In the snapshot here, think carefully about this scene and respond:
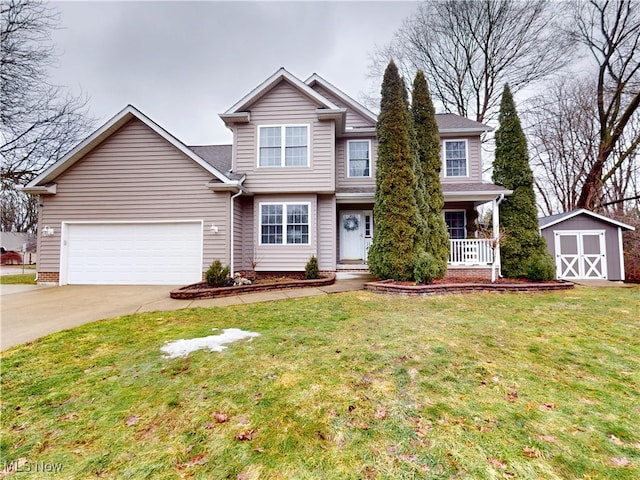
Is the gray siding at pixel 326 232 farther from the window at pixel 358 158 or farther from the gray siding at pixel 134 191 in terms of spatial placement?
the gray siding at pixel 134 191

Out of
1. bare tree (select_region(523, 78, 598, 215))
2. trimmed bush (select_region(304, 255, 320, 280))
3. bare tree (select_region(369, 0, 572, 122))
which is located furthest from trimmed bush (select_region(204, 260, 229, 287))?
bare tree (select_region(523, 78, 598, 215))

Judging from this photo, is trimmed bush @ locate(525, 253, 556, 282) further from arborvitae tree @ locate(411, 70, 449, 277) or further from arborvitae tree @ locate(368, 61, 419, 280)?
arborvitae tree @ locate(368, 61, 419, 280)

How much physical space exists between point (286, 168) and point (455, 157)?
7610mm

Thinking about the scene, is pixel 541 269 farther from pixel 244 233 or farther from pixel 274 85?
pixel 274 85

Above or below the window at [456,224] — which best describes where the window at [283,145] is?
above

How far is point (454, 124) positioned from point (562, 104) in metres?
10.4

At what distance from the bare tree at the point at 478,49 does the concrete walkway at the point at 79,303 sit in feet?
56.1

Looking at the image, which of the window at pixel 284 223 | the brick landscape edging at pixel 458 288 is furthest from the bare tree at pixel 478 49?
the window at pixel 284 223

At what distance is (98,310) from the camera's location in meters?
6.21

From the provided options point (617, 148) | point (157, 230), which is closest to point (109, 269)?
point (157, 230)

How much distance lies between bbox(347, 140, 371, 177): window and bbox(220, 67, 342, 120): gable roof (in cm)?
218

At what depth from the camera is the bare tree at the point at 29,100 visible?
1198 cm

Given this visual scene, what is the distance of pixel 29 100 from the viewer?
1266cm

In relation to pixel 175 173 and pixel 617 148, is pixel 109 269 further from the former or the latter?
pixel 617 148
